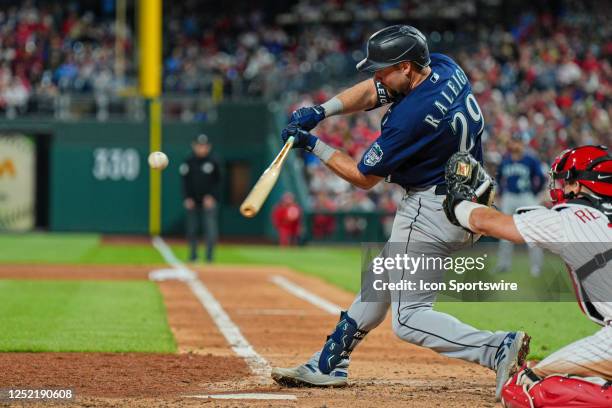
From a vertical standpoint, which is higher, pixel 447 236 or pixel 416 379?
pixel 447 236

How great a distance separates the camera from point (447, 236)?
548 centimetres

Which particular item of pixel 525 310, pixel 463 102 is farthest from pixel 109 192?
pixel 463 102

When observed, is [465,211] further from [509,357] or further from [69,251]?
[69,251]

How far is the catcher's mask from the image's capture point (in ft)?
15.6

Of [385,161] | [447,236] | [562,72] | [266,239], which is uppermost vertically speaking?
[562,72]

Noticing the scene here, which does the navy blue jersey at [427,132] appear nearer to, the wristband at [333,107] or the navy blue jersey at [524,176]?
the wristband at [333,107]

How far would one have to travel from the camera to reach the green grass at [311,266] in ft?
29.2

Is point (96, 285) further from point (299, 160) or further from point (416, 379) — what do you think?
point (299, 160)

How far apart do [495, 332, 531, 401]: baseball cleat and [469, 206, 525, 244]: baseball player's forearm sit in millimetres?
792

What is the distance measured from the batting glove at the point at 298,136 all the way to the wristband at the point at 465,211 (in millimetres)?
1104

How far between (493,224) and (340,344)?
1488mm

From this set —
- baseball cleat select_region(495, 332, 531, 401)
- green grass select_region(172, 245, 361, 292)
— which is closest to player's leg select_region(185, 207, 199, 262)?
green grass select_region(172, 245, 361, 292)

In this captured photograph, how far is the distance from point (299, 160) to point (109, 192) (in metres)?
6.19

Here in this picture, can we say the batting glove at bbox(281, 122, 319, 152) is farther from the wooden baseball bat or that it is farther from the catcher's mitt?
the catcher's mitt
